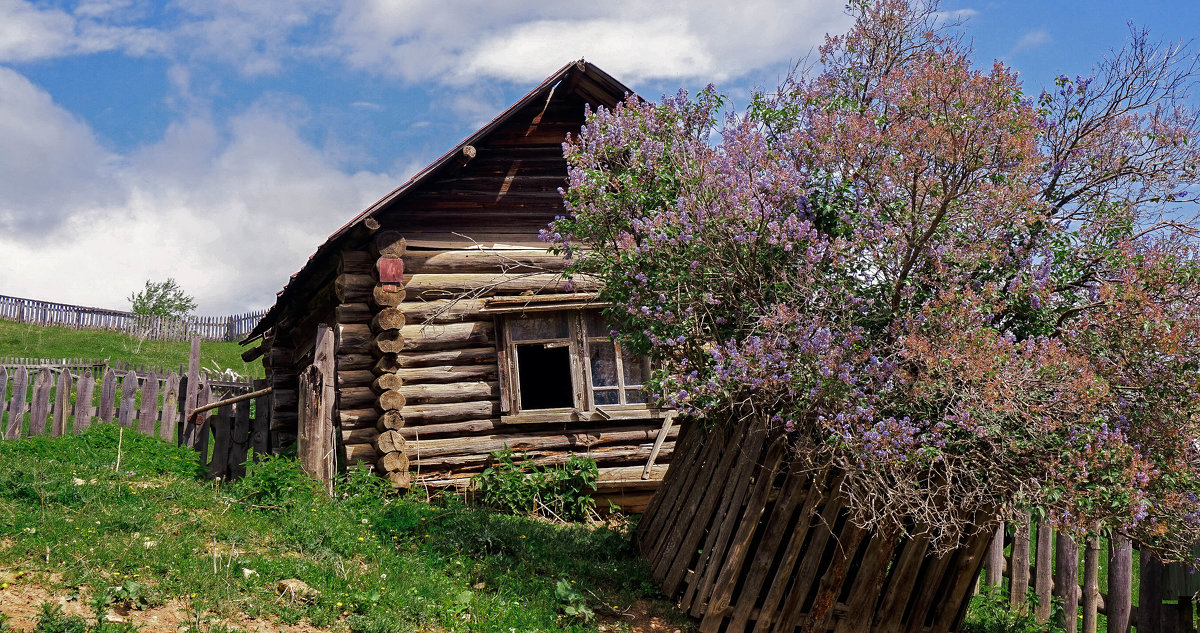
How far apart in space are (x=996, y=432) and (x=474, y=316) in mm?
7098

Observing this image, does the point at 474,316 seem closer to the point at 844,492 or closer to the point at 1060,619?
the point at 844,492

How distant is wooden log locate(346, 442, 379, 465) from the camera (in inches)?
419

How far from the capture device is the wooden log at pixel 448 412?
35.2ft

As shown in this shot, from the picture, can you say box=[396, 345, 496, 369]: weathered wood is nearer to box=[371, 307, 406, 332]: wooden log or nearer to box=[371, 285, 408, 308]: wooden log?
box=[371, 307, 406, 332]: wooden log

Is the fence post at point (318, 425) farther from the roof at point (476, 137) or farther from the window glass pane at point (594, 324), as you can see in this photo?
the window glass pane at point (594, 324)

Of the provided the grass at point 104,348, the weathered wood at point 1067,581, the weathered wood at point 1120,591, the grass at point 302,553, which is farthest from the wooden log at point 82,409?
the weathered wood at point 1120,591

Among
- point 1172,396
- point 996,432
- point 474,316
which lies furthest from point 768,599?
point 474,316

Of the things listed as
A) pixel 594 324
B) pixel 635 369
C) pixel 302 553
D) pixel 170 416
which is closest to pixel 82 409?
pixel 170 416

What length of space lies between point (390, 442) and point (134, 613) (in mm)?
5274

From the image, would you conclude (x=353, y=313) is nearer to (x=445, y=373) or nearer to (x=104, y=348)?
(x=445, y=373)

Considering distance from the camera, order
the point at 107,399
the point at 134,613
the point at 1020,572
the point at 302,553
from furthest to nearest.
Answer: the point at 107,399 < the point at 1020,572 < the point at 302,553 < the point at 134,613

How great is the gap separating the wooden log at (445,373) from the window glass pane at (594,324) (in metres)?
1.32

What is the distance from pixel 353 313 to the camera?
10961mm

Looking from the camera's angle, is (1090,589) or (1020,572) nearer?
(1090,589)
